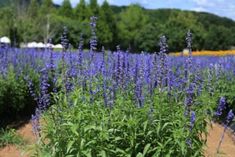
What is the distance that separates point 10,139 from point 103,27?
51.7 meters

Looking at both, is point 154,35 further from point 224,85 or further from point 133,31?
point 224,85

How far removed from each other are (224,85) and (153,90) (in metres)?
6.44

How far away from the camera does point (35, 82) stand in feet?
33.4

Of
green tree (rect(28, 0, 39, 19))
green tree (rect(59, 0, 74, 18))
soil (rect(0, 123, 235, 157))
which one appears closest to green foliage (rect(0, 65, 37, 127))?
soil (rect(0, 123, 235, 157))

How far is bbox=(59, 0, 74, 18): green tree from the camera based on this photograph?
66750 millimetres

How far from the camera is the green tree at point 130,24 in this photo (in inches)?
2593

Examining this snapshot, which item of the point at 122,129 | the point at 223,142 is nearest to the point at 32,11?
the point at 223,142

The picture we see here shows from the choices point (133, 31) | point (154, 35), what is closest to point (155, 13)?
point (133, 31)

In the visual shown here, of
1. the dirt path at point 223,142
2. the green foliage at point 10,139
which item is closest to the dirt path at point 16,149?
the green foliage at point 10,139

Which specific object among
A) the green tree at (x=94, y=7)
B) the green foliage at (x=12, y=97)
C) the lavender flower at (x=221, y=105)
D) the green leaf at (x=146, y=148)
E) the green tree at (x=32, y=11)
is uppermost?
the green tree at (x=94, y=7)

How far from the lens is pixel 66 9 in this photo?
2657 inches

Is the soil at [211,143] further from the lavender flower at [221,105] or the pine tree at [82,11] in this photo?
the pine tree at [82,11]

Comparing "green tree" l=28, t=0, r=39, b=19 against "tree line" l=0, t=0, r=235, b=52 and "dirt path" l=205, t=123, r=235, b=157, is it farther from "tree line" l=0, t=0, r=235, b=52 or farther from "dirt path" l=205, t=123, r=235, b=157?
"dirt path" l=205, t=123, r=235, b=157

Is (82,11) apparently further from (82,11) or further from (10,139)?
(10,139)
